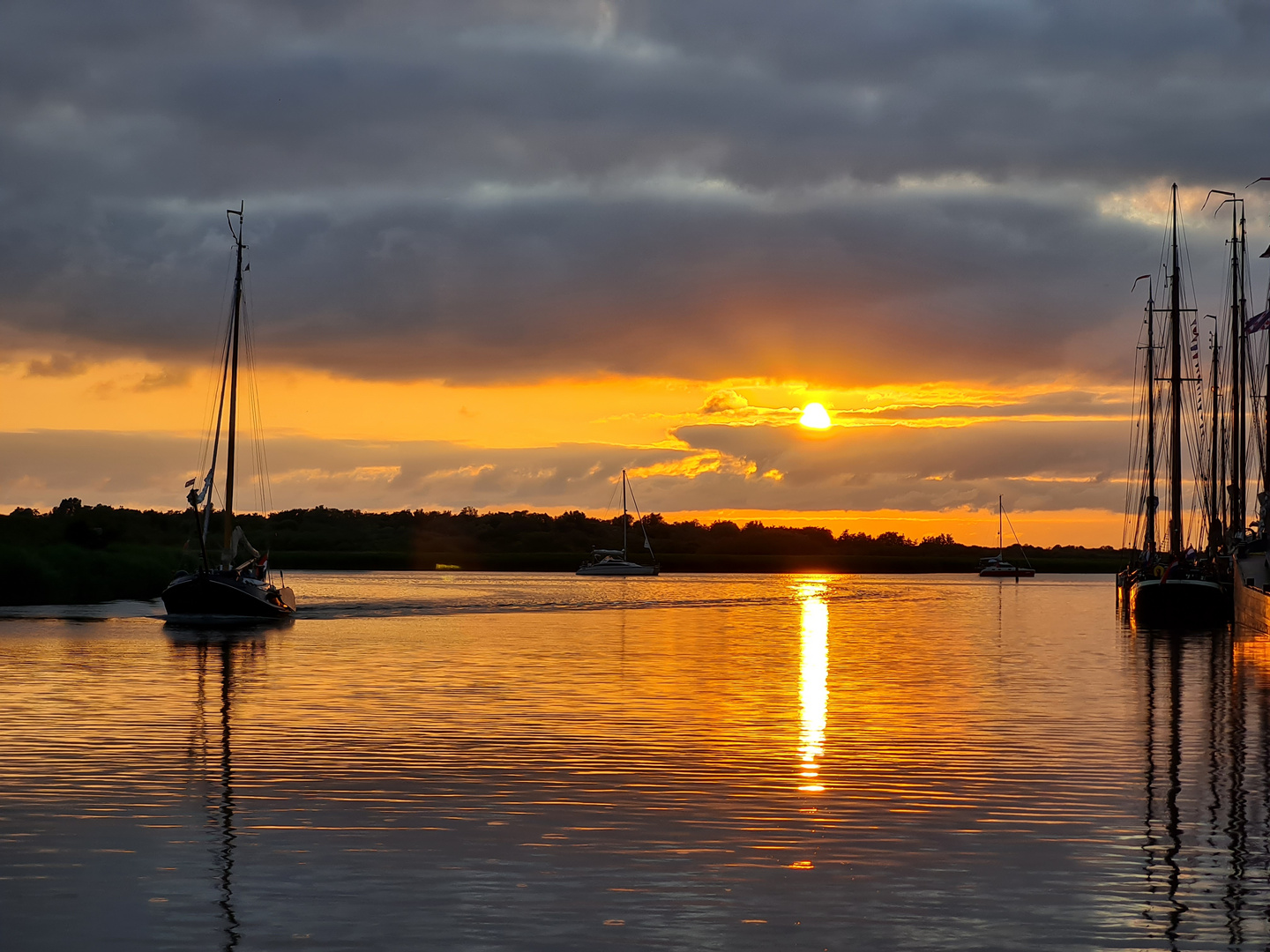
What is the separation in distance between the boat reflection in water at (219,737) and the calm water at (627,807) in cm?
10

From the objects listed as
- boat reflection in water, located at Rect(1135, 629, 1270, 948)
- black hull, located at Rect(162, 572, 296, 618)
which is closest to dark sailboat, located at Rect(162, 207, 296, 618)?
black hull, located at Rect(162, 572, 296, 618)

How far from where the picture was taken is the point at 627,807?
1973 centimetres

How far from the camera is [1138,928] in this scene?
43.3 feet

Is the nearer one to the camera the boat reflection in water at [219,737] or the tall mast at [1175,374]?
the boat reflection in water at [219,737]

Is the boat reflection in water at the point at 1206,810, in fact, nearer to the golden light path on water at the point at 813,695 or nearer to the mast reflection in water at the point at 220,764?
the golden light path on water at the point at 813,695

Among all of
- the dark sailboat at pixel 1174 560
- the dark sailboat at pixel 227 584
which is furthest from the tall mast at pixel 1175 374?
the dark sailboat at pixel 227 584

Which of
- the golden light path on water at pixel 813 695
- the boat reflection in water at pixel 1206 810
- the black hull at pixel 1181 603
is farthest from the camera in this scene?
the black hull at pixel 1181 603

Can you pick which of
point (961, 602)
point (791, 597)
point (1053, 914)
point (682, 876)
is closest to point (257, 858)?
point (682, 876)

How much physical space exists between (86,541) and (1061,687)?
→ 81.0 m

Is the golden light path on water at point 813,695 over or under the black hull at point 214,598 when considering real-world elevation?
under

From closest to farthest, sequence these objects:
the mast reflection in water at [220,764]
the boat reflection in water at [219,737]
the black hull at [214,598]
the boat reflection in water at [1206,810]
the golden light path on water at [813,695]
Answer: the boat reflection in water at [1206,810], the mast reflection in water at [220,764], the boat reflection in water at [219,737], the golden light path on water at [813,695], the black hull at [214,598]

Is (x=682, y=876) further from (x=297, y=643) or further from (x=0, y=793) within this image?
(x=297, y=643)

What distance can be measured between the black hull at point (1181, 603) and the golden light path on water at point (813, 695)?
16149mm

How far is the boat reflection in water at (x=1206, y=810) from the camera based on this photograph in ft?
44.9
